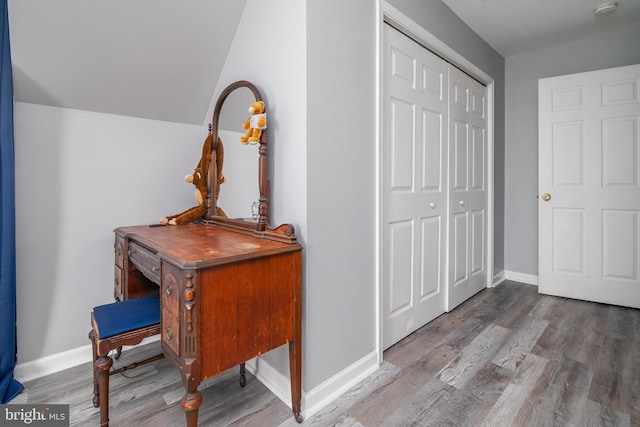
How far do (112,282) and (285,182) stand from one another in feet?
4.49

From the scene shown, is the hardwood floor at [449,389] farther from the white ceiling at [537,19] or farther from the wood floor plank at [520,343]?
the white ceiling at [537,19]

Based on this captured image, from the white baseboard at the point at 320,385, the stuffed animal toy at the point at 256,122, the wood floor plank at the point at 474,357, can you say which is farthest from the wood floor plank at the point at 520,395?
the stuffed animal toy at the point at 256,122

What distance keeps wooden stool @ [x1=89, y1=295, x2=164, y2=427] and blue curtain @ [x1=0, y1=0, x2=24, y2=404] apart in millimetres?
537

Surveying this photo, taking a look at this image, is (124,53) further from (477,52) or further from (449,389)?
(477,52)

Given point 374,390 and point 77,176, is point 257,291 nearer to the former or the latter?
point 374,390

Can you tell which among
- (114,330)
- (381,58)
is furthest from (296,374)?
(381,58)

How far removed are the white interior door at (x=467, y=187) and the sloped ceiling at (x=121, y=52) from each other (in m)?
1.92

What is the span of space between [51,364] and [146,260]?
1.00 metres

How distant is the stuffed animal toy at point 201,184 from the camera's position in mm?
1961

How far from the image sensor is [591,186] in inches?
115

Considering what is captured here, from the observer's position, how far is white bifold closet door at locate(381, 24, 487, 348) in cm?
203

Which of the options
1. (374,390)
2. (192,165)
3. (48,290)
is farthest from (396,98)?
(48,290)

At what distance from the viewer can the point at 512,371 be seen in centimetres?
180

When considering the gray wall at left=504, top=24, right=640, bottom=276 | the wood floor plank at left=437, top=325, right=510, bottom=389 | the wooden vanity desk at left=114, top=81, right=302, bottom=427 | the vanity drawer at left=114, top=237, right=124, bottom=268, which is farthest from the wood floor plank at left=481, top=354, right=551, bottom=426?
the vanity drawer at left=114, top=237, right=124, bottom=268
